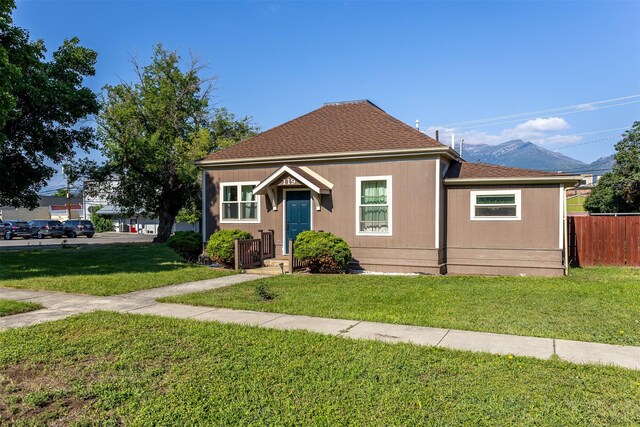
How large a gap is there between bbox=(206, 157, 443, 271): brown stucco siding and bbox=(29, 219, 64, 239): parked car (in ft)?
111

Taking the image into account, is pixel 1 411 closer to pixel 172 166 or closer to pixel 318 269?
pixel 318 269

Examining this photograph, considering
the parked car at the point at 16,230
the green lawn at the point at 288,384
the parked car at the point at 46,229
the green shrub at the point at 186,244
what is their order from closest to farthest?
the green lawn at the point at 288,384 < the green shrub at the point at 186,244 < the parked car at the point at 16,230 < the parked car at the point at 46,229

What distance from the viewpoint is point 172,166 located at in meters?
28.8

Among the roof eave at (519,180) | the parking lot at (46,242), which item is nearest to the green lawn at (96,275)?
the roof eave at (519,180)

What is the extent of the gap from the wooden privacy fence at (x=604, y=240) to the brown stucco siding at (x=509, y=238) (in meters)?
3.16

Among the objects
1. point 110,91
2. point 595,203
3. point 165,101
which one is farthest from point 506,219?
point 595,203

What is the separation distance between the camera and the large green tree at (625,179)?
122 feet

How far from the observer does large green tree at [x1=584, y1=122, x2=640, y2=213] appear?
122 ft

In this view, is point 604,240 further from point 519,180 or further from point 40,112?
point 40,112

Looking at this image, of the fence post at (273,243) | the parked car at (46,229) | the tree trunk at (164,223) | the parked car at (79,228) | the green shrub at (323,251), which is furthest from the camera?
the parked car at (79,228)

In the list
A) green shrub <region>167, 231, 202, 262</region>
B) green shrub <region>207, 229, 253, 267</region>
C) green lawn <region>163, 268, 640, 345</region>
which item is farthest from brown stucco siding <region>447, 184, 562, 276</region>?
green shrub <region>167, 231, 202, 262</region>

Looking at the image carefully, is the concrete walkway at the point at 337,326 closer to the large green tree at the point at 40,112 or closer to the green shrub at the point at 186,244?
the green shrub at the point at 186,244

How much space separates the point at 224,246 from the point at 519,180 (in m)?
9.02

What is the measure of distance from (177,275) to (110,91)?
890 inches
